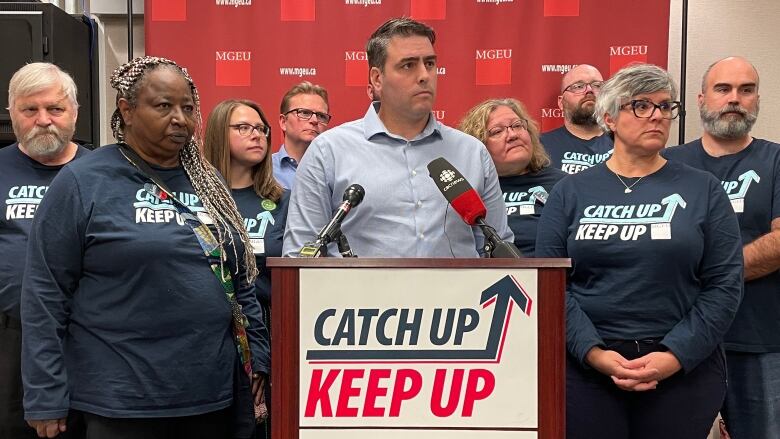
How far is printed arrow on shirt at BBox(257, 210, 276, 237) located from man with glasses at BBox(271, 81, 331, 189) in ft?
2.00

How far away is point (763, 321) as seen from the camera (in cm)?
268

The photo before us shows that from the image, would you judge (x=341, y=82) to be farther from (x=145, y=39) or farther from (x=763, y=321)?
(x=763, y=321)

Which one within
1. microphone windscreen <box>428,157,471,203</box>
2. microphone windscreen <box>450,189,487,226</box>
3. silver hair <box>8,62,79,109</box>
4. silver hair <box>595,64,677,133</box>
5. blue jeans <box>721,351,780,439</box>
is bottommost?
blue jeans <box>721,351,780,439</box>

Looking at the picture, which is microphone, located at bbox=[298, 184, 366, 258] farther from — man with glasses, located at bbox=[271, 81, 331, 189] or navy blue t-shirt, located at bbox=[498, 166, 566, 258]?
man with glasses, located at bbox=[271, 81, 331, 189]

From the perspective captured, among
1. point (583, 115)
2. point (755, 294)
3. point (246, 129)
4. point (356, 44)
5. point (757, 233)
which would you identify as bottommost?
point (755, 294)

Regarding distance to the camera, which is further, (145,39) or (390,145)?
(145,39)

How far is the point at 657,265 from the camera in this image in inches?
85.0

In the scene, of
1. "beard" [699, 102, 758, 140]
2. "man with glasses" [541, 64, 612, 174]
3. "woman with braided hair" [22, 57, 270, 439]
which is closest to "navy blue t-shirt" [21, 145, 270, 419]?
"woman with braided hair" [22, 57, 270, 439]

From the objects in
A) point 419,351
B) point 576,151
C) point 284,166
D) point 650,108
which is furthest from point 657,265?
point 284,166

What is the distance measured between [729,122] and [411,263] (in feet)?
5.79

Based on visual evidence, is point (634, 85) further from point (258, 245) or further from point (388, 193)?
point (258, 245)

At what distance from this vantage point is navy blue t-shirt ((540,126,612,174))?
359cm

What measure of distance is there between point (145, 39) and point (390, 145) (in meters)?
2.46

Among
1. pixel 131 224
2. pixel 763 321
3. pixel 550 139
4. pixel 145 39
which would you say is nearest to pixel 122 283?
pixel 131 224
